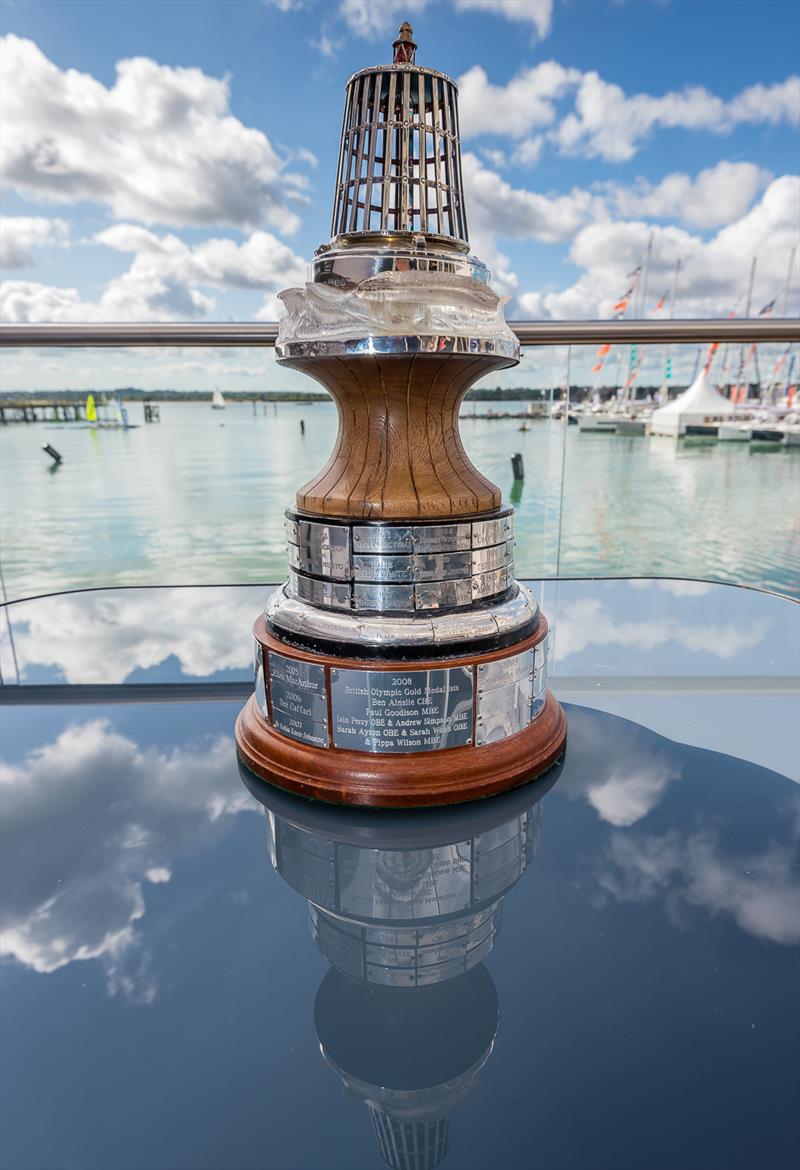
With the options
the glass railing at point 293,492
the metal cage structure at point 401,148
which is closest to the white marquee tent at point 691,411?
the glass railing at point 293,492

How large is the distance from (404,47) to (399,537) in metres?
0.55

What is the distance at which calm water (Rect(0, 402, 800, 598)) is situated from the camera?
3.99m

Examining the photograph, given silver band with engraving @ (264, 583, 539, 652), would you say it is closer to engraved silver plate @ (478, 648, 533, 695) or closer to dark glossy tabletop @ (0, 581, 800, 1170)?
engraved silver plate @ (478, 648, 533, 695)

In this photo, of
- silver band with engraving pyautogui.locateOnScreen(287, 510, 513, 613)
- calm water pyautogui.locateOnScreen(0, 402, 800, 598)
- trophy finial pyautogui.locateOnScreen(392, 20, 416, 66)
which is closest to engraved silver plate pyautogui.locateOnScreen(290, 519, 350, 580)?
silver band with engraving pyautogui.locateOnScreen(287, 510, 513, 613)

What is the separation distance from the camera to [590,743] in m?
0.80

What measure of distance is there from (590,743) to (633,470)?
11.0 m

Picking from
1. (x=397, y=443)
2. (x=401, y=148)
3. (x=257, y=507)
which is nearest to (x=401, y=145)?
(x=401, y=148)

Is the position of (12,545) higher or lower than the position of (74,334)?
lower

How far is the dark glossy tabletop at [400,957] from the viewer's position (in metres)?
0.36

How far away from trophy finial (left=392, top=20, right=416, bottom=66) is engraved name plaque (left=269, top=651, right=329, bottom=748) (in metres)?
0.68

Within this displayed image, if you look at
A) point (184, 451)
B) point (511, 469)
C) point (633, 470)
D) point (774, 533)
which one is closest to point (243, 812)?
point (511, 469)

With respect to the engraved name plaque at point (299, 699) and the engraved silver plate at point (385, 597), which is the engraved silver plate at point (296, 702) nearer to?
the engraved name plaque at point (299, 699)

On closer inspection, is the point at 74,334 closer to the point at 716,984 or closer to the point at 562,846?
the point at 562,846

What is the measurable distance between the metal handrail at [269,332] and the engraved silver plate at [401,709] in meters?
0.78
